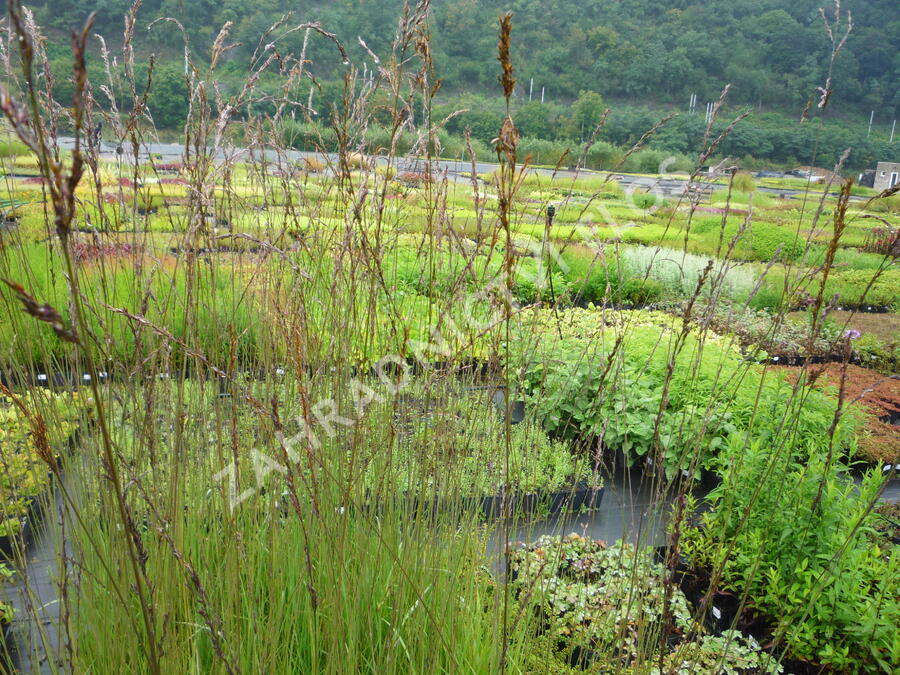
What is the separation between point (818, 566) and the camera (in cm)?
182

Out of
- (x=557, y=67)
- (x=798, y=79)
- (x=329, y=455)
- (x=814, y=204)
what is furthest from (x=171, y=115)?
(x=798, y=79)

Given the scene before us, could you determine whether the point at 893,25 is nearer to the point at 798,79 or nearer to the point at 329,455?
the point at 798,79

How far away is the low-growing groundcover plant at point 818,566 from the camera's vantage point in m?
1.68

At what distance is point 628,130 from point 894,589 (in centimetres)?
3160

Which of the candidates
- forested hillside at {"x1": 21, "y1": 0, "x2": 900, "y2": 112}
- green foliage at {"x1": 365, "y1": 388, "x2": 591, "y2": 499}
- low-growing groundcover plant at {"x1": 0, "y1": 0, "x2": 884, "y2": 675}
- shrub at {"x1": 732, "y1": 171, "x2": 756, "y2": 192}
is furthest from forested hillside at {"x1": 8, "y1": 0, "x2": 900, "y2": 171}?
low-growing groundcover plant at {"x1": 0, "y1": 0, "x2": 884, "y2": 675}

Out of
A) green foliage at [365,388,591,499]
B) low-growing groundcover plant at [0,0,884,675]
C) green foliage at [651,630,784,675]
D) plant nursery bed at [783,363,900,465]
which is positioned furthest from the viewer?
plant nursery bed at [783,363,900,465]

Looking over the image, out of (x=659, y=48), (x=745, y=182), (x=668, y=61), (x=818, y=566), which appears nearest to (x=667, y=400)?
(x=818, y=566)

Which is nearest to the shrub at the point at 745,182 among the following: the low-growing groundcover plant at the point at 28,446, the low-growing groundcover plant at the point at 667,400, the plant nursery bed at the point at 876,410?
the plant nursery bed at the point at 876,410

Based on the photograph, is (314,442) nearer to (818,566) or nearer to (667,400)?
(818,566)

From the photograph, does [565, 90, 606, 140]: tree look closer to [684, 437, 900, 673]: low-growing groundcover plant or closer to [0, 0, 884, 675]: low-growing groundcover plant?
[684, 437, 900, 673]: low-growing groundcover plant

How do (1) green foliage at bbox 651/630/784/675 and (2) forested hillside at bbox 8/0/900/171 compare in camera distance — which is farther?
(2) forested hillside at bbox 8/0/900/171

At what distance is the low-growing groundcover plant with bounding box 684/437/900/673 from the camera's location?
5.51 ft

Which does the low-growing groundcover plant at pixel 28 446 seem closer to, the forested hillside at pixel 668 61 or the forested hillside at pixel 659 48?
the forested hillside at pixel 668 61

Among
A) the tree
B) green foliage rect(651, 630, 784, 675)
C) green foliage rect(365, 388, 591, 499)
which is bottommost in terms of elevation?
green foliage rect(651, 630, 784, 675)
